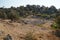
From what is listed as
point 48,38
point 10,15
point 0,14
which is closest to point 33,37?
point 48,38

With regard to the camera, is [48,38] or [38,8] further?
[38,8]

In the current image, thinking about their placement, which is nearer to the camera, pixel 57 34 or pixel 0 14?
pixel 57 34

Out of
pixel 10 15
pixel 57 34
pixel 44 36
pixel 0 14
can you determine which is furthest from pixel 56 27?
pixel 0 14

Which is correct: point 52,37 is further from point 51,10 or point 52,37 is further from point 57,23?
point 51,10

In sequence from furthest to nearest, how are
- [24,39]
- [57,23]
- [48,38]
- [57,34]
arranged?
[57,23] → [57,34] → [48,38] → [24,39]

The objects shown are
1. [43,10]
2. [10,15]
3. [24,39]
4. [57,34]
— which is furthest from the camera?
[43,10]

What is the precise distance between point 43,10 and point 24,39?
113 feet

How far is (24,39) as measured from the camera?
44.1 ft

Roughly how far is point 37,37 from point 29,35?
937 millimetres

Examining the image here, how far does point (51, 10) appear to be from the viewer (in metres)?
47.2

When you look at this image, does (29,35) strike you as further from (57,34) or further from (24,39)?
(57,34)

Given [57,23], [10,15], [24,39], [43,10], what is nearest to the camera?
[24,39]

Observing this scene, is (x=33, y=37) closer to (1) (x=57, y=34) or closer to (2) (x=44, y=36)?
(2) (x=44, y=36)

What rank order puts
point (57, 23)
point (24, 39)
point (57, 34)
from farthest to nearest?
point (57, 23), point (57, 34), point (24, 39)
